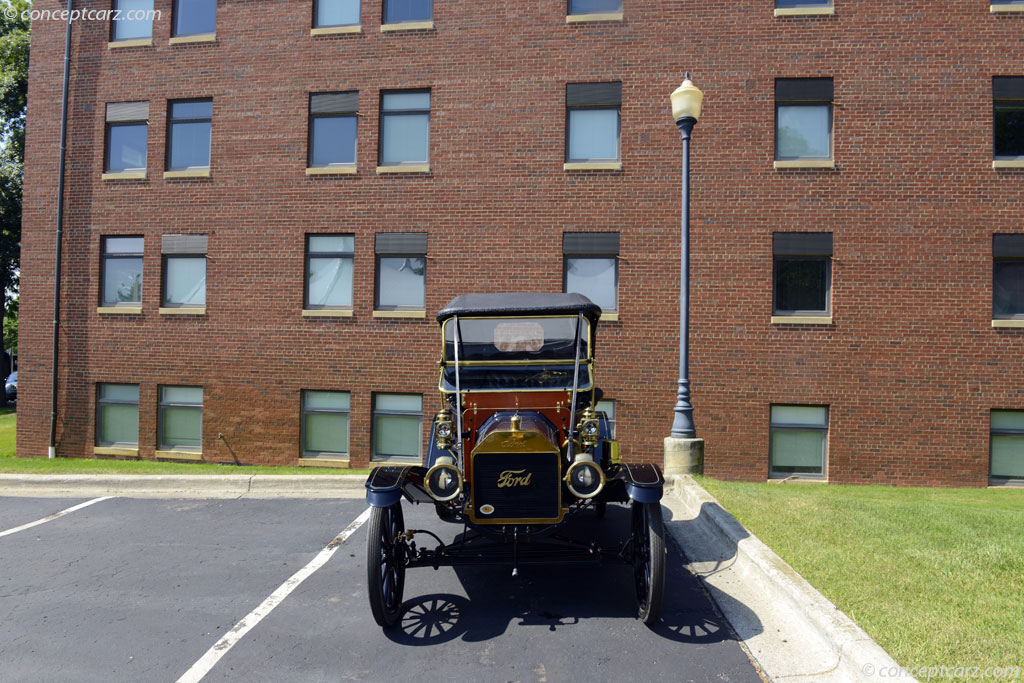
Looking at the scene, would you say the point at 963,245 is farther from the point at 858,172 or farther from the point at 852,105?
the point at 852,105

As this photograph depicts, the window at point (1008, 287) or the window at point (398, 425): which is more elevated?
the window at point (1008, 287)

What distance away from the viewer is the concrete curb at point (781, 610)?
144 inches

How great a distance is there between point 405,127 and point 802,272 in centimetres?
860

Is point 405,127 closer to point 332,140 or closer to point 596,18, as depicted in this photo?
point 332,140

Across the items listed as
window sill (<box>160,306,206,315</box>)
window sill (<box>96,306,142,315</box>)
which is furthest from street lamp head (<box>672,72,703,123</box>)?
window sill (<box>96,306,142,315</box>)

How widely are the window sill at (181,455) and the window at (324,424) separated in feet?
7.74

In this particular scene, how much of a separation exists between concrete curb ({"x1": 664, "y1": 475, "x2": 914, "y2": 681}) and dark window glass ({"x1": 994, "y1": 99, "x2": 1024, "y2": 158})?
1068 cm

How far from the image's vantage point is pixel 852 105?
12.5 m

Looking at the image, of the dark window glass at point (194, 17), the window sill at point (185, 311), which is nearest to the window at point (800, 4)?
the dark window glass at point (194, 17)

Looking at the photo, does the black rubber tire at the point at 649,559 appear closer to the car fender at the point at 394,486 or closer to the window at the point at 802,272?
the car fender at the point at 394,486

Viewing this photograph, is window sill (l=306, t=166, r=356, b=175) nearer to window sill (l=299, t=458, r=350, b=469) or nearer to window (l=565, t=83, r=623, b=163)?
window (l=565, t=83, r=623, b=163)

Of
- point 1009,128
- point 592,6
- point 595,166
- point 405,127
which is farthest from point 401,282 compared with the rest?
point 1009,128

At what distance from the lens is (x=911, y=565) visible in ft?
16.9

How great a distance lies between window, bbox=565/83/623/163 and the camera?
13.0 m
